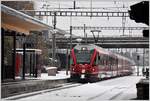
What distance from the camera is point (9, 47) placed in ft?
155

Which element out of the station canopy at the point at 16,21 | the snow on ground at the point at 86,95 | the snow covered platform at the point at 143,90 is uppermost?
the station canopy at the point at 16,21

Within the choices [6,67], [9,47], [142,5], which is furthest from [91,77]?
[142,5]

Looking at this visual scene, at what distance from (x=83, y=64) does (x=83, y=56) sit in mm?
682

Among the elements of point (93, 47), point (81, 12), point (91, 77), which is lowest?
point (91, 77)

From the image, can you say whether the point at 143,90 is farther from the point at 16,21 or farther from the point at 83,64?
the point at 83,64

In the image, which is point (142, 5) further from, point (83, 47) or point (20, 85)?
point (83, 47)

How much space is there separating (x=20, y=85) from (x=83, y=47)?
49.7 feet

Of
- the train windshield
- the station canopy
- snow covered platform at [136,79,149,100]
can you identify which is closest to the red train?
the train windshield

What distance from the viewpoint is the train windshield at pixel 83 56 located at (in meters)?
37.3

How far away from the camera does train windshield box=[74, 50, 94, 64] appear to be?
37312mm

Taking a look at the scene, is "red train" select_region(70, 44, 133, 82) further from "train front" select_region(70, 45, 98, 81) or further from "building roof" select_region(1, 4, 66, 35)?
"building roof" select_region(1, 4, 66, 35)

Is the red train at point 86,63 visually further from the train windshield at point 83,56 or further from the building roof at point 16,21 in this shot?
the building roof at point 16,21

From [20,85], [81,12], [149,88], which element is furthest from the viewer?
[81,12]

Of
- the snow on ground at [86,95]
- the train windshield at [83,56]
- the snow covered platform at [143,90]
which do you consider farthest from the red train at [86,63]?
the snow covered platform at [143,90]
